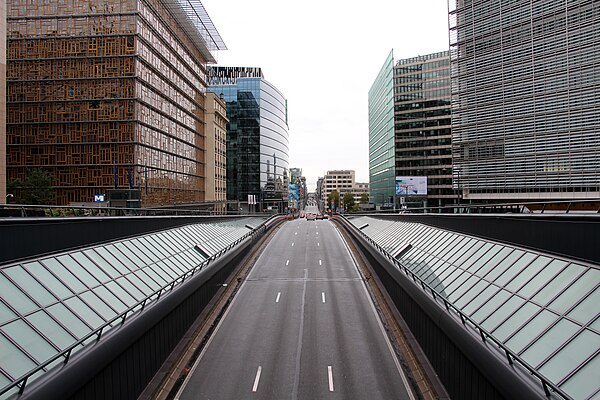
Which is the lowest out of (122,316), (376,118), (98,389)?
(98,389)

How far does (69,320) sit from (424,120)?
354ft

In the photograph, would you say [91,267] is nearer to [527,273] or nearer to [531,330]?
[531,330]

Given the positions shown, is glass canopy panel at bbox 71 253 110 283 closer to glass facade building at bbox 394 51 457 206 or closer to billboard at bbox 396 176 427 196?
billboard at bbox 396 176 427 196

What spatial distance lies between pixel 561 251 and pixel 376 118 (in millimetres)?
125983

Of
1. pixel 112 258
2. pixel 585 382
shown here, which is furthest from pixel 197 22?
pixel 585 382

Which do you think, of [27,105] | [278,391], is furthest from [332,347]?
[27,105]

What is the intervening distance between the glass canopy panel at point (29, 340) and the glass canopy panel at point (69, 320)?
104cm

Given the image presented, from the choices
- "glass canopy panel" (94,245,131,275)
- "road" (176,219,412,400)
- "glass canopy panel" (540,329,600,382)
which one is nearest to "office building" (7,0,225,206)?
"road" (176,219,412,400)

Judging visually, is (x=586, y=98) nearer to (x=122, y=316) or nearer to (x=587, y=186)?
(x=587, y=186)

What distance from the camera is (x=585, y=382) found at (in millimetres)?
7684

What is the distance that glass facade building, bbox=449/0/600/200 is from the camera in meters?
45.9

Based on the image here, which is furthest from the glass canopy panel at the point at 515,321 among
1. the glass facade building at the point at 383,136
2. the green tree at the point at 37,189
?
the glass facade building at the point at 383,136

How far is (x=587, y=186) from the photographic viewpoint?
46312mm

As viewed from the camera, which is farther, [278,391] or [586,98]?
[586,98]
